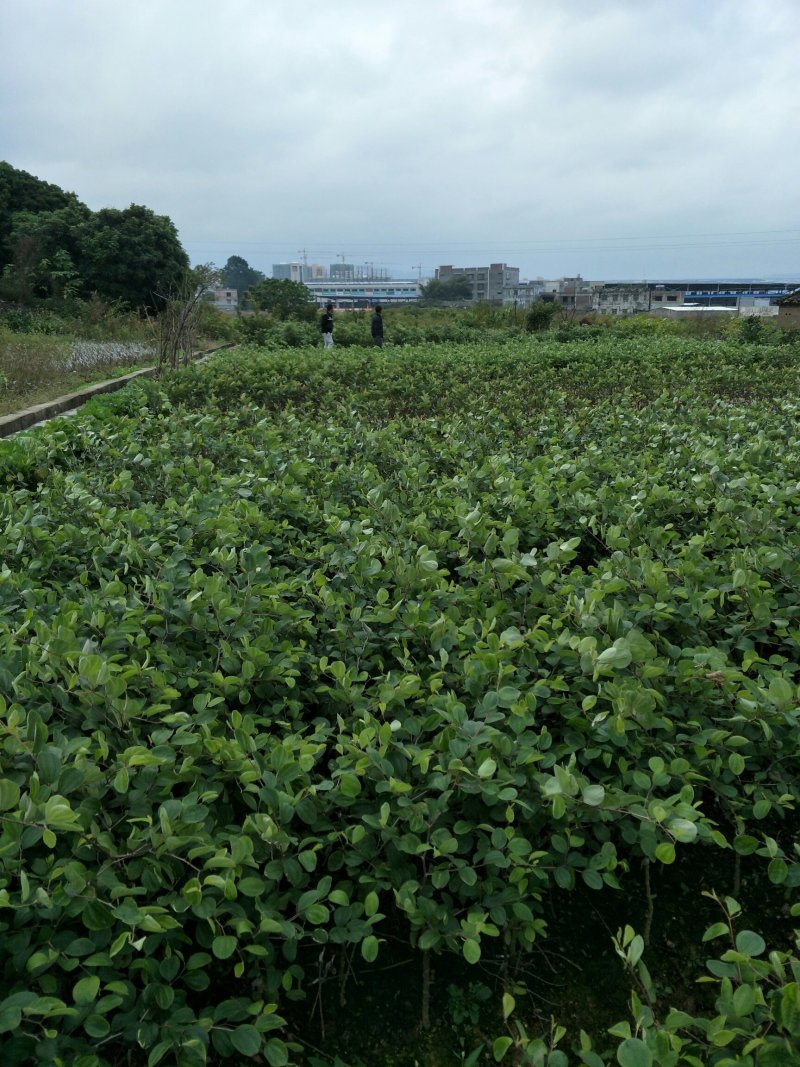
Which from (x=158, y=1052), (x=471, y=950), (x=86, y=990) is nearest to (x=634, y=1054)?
(x=471, y=950)

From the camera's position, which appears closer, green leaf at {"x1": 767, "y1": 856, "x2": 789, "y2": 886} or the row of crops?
the row of crops

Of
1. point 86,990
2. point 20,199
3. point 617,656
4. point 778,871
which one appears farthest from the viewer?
point 20,199

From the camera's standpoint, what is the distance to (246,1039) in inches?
51.4

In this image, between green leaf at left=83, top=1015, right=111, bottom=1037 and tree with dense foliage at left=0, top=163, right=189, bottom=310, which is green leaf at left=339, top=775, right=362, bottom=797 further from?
tree with dense foliage at left=0, top=163, right=189, bottom=310

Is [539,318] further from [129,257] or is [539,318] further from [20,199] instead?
[20,199]

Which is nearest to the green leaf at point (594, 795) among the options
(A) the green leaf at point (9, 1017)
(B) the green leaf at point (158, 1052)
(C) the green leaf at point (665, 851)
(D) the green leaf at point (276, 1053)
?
(C) the green leaf at point (665, 851)

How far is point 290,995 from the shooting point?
59.5 inches

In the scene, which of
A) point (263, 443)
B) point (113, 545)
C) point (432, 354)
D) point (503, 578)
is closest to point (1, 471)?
point (263, 443)

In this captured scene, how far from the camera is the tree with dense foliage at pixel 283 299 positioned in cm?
2398

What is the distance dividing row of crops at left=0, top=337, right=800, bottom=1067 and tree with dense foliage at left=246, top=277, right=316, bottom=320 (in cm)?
2197

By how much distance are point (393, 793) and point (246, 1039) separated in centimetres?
49

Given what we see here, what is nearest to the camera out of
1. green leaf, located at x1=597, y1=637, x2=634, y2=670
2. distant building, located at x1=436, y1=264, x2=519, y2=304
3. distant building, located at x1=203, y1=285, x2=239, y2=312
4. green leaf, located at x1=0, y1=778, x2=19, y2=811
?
green leaf, located at x1=0, y1=778, x2=19, y2=811

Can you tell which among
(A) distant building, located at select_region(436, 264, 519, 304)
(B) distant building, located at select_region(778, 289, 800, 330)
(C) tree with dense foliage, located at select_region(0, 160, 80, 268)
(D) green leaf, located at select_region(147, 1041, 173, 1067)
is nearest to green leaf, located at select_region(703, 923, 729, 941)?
(D) green leaf, located at select_region(147, 1041, 173, 1067)

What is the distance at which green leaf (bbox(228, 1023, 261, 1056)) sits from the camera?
1.29 meters
